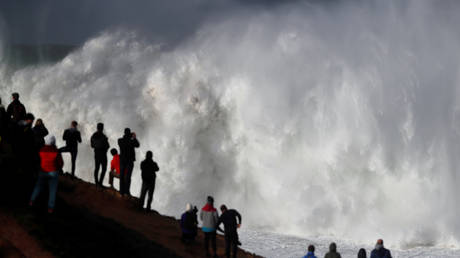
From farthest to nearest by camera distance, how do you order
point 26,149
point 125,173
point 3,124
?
point 125,173, point 3,124, point 26,149

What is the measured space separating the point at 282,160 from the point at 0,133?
1949cm

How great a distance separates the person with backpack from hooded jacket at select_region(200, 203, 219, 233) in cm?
126

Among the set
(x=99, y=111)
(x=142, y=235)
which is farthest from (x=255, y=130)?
(x=142, y=235)

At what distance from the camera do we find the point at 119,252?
13.0m

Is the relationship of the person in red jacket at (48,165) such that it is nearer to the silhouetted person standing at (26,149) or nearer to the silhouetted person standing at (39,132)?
the silhouetted person standing at (26,149)

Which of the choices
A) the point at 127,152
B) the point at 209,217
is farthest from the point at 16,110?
the point at 209,217

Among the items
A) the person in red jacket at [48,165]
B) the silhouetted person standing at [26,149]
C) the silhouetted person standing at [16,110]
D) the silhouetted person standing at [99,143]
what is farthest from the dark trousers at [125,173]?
the person in red jacket at [48,165]

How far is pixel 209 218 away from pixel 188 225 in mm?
1550

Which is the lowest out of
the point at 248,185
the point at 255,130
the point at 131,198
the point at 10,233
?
the point at 10,233

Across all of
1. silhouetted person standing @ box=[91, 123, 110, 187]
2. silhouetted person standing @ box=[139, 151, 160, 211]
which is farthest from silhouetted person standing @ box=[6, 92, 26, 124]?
silhouetted person standing @ box=[139, 151, 160, 211]

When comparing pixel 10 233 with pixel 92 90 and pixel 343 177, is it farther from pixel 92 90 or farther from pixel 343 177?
pixel 92 90

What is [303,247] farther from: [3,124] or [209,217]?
[3,124]

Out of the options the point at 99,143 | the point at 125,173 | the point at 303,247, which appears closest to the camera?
the point at 99,143

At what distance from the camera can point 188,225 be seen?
656 inches
